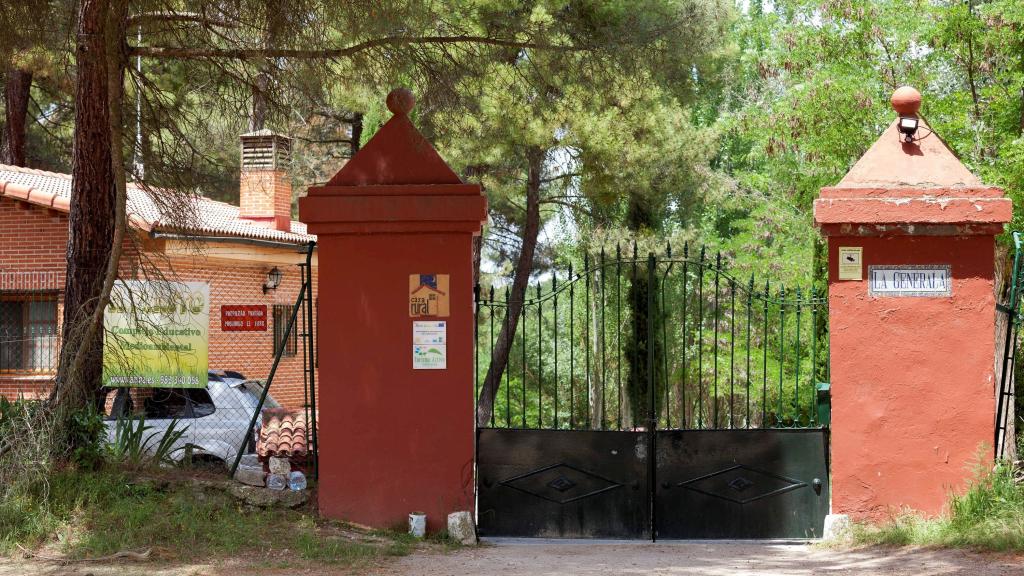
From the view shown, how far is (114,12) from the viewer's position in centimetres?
896

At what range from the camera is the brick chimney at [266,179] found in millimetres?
21688

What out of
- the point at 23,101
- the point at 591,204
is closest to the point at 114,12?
the point at 23,101

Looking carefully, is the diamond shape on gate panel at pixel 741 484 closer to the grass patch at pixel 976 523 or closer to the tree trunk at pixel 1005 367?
the grass patch at pixel 976 523

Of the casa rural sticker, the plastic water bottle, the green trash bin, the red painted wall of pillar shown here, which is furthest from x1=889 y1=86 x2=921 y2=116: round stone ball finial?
the plastic water bottle

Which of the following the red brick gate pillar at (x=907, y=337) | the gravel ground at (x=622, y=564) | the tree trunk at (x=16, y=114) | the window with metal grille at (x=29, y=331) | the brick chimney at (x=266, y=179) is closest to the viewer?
the gravel ground at (x=622, y=564)

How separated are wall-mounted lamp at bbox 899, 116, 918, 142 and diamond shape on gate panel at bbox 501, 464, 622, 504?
11.6ft

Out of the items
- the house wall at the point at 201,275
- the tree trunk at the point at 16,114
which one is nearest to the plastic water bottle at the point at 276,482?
the house wall at the point at 201,275

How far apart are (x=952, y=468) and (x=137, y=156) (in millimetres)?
7581

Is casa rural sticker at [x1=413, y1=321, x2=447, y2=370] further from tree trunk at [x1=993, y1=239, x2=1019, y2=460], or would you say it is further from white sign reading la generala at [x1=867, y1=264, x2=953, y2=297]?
tree trunk at [x1=993, y1=239, x2=1019, y2=460]

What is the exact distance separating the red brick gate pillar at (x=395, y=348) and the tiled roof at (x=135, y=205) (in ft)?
23.9

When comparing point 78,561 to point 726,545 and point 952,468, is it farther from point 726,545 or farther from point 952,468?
point 952,468

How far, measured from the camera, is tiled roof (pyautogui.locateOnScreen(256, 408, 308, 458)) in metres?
9.63

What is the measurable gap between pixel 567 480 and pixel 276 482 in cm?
235

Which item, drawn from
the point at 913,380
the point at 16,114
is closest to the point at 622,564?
the point at 913,380
